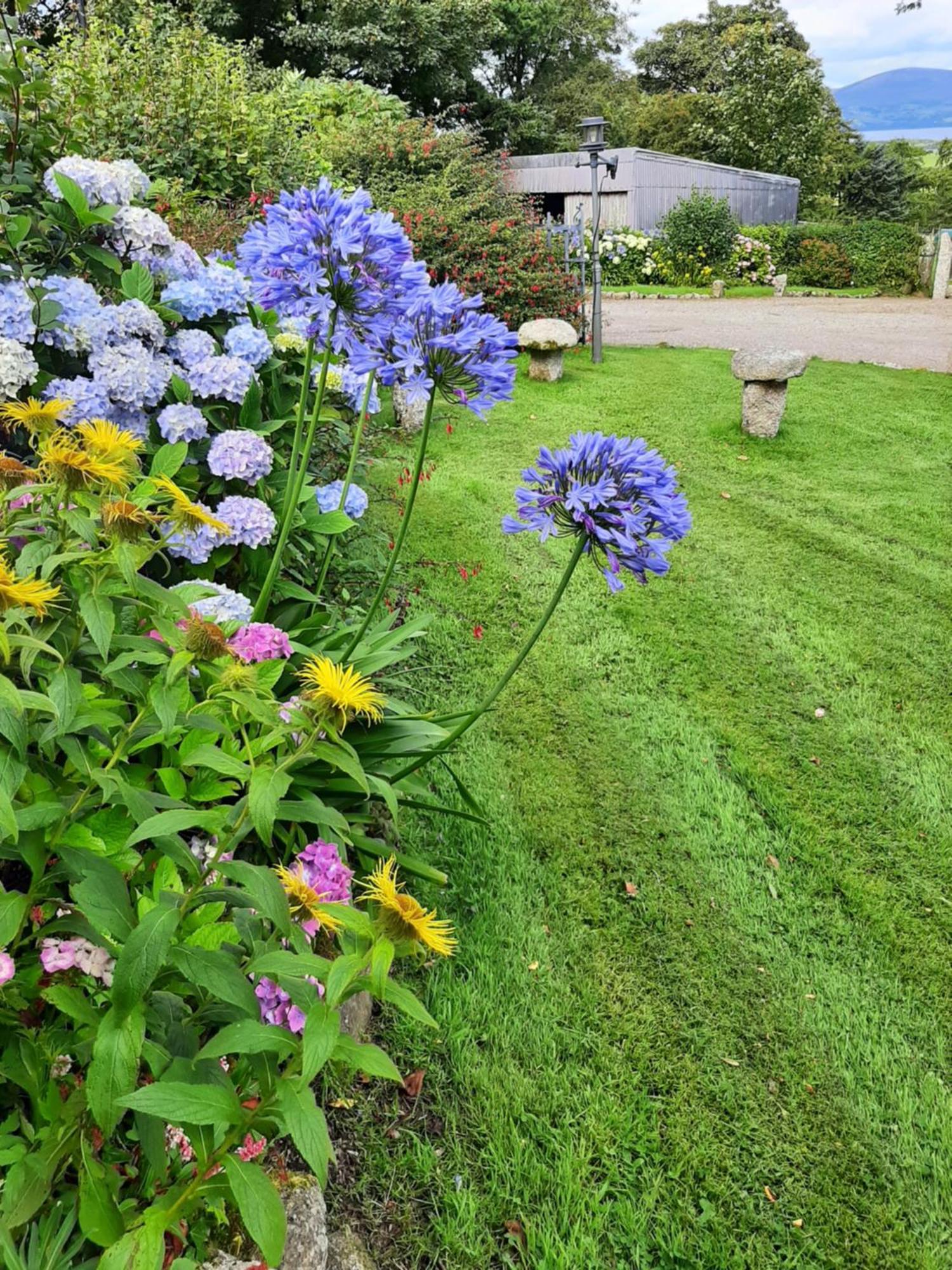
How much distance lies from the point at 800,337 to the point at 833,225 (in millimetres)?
12920

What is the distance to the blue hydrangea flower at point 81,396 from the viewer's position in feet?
7.45

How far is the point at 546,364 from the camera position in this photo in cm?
873

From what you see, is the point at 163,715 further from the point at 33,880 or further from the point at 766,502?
the point at 766,502

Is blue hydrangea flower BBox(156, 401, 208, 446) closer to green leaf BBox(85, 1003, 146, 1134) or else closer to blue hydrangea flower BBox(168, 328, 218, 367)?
blue hydrangea flower BBox(168, 328, 218, 367)

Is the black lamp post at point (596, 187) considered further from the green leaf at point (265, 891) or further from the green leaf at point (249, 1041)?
the green leaf at point (249, 1041)

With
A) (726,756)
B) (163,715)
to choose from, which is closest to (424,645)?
(726,756)

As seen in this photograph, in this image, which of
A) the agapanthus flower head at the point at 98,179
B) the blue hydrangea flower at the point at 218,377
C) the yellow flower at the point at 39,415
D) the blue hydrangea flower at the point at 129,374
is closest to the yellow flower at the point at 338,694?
the yellow flower at the point at 39,415

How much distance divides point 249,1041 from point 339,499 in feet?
6.36

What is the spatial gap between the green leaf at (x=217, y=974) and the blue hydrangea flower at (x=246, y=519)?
56.1 inches

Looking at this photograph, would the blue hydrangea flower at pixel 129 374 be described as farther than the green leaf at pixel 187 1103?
Yes

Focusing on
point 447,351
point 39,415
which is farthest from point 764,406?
point 39,415

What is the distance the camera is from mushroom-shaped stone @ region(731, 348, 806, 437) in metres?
6.88

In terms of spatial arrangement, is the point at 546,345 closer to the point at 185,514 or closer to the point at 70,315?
the point at 70,315

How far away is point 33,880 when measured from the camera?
3.70 feet
